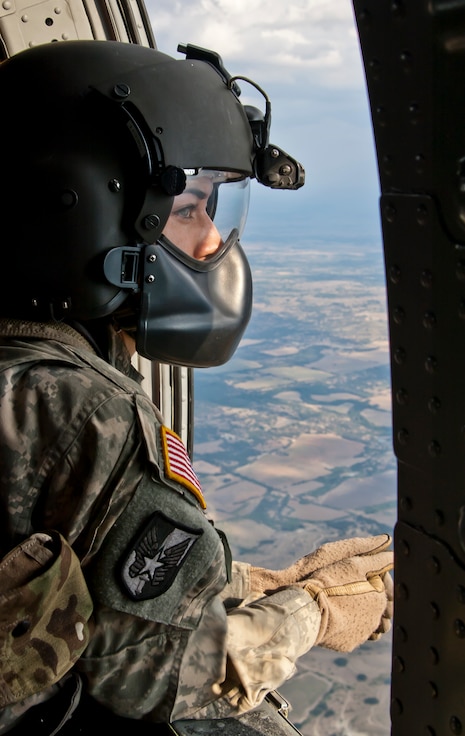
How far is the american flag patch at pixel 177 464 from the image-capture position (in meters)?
1.38

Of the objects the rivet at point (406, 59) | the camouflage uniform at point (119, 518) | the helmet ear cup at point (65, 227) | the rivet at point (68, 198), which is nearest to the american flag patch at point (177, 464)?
the camouflage uniform at point (119, 518)

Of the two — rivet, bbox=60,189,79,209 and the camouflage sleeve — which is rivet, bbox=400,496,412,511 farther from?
rivet, bbox=60,189,79,209

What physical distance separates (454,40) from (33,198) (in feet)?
3.01

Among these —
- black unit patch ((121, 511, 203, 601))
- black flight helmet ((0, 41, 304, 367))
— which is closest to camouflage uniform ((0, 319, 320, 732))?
black unit patch ((121, 511, 203, 601))

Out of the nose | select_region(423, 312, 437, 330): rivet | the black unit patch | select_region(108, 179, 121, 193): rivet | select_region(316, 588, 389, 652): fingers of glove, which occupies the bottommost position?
select_region(316, 588, 389, 652): fingers of glove

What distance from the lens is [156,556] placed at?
4.51ft

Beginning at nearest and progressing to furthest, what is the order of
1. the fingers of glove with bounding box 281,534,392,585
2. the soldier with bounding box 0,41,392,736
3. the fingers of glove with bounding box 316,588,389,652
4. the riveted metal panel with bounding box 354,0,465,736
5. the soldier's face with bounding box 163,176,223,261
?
1. the riveted metal panel with bounding box 354,0,465,736
2. the soldier with bounding box 0,41,392,736
3. the soldier's face with bounding box 163,176,223,261
4. the fingers of glove with bounding box 316,588,389,652
5. the fingers of glove with bounding box 281,534,392,585

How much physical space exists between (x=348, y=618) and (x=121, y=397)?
78 cm

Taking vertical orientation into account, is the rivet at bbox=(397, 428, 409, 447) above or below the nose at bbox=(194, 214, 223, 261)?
below

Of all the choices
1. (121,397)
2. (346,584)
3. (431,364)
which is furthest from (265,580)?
(431,364)

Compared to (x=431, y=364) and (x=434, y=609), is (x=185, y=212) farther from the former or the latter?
(x=434, y=609)

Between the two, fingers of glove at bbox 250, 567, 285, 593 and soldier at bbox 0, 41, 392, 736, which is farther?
fingers of glove at bbox 250, 567, 285, 593

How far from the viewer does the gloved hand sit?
70.7 inches

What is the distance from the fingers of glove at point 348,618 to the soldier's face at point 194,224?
2.55ft
